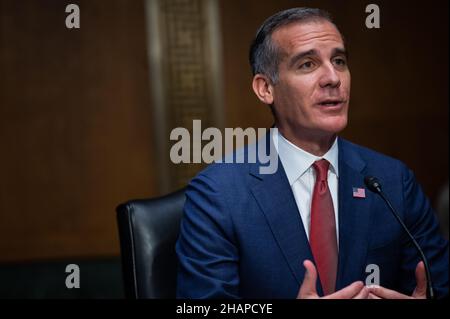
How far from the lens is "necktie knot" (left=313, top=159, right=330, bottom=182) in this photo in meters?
1.28

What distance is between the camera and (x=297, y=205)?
128 centimetres

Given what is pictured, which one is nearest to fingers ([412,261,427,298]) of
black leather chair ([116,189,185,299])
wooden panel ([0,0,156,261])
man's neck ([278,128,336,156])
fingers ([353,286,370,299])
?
fingers ([353,286,370,299])

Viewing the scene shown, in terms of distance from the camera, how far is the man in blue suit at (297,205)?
1.22 m

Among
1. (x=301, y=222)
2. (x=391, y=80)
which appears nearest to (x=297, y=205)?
(x=301, y=222)

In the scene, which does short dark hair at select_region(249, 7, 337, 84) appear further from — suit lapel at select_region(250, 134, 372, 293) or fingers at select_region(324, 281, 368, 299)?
fingers at select_region(324, 281, 368, 299)

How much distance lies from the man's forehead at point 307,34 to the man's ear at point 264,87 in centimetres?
9

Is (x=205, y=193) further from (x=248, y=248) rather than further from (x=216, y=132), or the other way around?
(x=216, y=132)

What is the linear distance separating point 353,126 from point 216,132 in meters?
0.82

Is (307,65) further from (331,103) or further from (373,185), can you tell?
(373,185)

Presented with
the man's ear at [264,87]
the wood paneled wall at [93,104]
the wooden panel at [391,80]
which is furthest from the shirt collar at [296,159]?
the wooden panel at [391,80]

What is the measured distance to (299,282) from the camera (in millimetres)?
1221

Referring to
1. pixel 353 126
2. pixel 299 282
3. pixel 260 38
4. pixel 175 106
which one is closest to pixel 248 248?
pixel 299 282

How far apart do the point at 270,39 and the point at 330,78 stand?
179 millimetres

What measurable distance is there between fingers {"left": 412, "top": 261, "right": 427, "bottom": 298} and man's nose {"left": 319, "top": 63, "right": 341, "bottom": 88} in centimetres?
39
